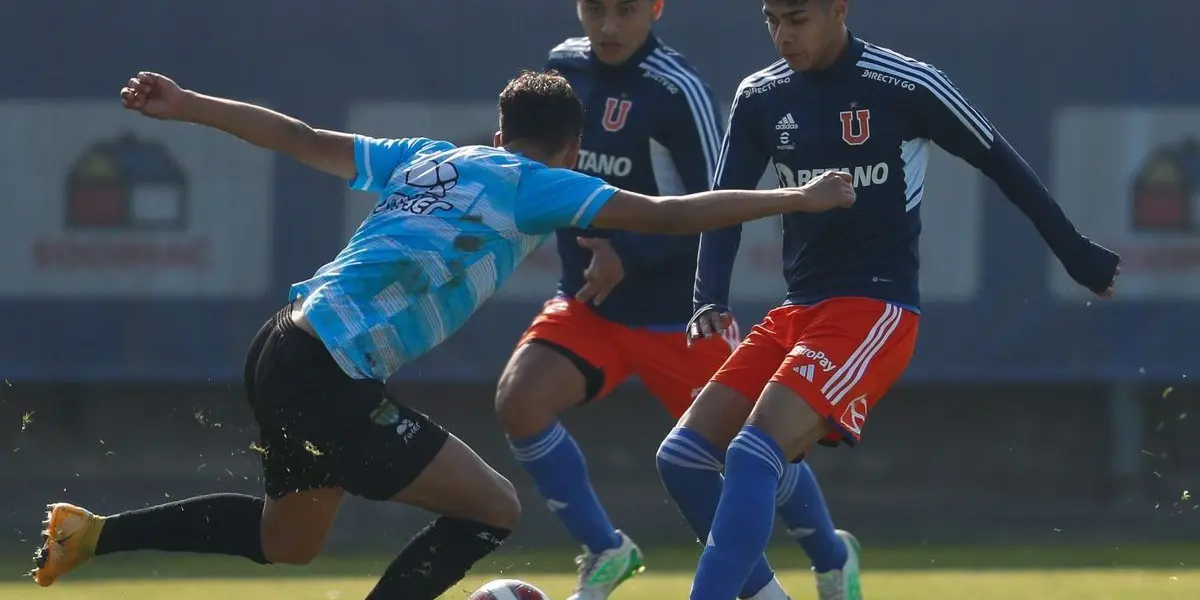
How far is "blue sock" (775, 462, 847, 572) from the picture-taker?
18.9ft

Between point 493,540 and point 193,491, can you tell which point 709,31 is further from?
point 493,540

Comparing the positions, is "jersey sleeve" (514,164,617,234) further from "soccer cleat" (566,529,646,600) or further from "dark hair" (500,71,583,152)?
"soccer cleat" (566,529,646,600)

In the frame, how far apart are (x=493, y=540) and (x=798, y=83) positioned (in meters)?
1.59

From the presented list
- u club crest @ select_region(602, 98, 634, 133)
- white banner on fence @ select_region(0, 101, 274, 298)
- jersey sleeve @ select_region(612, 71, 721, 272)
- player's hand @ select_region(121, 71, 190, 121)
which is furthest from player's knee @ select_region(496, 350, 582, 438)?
white banner on fence @ select_region(0, 101, 274, 298)

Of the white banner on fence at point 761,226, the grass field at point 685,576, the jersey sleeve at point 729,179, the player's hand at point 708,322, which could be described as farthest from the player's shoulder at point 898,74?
the white banner on fence at point 761,226

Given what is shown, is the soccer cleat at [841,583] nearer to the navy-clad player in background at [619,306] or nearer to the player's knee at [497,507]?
the navy-clad player in background at [619,306]

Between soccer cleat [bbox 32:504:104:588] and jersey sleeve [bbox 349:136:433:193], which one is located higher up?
jersey sleeve [bbox 349:136:433:193]

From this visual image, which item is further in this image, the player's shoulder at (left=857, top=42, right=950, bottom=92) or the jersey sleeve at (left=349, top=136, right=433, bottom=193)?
the player's shoulder at (left=857, top=42, right=950, bottom=92)

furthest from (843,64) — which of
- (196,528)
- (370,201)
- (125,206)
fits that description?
(125,206)

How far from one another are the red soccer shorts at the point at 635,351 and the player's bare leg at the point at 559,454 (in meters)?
0.08

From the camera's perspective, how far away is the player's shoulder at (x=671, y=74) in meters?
6.29

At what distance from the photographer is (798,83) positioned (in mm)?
5262

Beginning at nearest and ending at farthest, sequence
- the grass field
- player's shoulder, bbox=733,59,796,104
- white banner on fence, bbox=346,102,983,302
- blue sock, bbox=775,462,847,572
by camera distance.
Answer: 1. player's shoulder, bbox=733,59,796,104
2. blue sock, bbox=775,462,847,572
3. the grass field
4. white banner on fence, bbox=346,102,983,302

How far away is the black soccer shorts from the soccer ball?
0.56m
